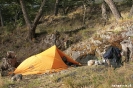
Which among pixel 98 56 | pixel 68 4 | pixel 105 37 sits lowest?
pixel 98 56

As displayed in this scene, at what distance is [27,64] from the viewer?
1303 cm

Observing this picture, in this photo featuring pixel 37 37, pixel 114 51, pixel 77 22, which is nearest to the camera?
pixel 114 51

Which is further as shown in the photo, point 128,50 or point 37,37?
point 37,37

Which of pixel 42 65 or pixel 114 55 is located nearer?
pixel 114 55

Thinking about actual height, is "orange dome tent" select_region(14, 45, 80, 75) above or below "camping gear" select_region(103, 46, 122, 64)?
below

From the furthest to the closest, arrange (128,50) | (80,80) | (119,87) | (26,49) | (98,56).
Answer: (26,49), (98,56), (128,50), (80,80), (119,87)

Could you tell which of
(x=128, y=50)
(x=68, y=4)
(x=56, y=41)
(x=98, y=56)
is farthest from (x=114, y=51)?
(x=68, y=4)

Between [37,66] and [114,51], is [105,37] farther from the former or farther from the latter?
[37,66]

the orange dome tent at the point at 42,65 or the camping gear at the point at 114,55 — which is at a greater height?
the camping gear at the point at 114,55

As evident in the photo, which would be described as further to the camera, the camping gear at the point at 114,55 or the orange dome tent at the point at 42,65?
the orange dome tent at the point at 42,65

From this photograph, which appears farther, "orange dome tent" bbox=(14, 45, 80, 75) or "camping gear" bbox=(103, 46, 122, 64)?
"orange dome tent" bbox=(14, 45, 80, 75)

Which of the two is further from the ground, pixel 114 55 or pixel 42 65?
pixel 114 55

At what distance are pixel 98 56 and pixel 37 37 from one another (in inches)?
259

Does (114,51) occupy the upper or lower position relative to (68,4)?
lower
